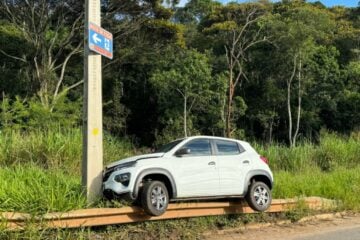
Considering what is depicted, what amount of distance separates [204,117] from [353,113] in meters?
14.8

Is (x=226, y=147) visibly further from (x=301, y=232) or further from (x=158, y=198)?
(x=301, y=232)

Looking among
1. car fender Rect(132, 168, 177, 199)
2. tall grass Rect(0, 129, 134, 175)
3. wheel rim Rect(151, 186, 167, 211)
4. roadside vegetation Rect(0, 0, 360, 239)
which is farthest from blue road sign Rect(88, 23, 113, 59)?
roadside vegetation Rect(0, 0, 360, 239)

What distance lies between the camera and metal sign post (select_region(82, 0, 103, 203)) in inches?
414

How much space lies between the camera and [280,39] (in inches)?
1930

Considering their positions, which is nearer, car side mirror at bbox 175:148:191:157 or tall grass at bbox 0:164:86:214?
tall grass at bbox 0:164:86:214

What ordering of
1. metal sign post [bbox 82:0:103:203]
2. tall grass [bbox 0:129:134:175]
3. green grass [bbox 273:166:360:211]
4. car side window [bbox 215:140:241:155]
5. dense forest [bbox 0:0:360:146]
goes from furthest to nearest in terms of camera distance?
dense forest [bbox 0:0:360:146] < green grass [bbox 273:166:360:211] < tall grass [bbox 0:129:134:175] < car side window [bbox 215:140:241:155] < metal sign post [bbox 82:0:103:203]

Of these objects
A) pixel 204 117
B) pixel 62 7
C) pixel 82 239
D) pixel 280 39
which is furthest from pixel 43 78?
pixel 82 239

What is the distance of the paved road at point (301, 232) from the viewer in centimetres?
1158

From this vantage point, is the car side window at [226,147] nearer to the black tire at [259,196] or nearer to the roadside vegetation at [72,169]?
the black tire at [259,196]

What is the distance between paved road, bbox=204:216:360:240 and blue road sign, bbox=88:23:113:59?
447 centimetres

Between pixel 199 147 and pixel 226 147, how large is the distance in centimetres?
80

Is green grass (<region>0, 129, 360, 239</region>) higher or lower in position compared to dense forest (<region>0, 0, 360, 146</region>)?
lower

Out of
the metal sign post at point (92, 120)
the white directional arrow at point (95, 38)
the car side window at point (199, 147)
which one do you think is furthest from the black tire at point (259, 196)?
the white directional arrow at point (95, 38)

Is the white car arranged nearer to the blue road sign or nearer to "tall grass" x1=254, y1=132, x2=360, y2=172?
the blue road sign
